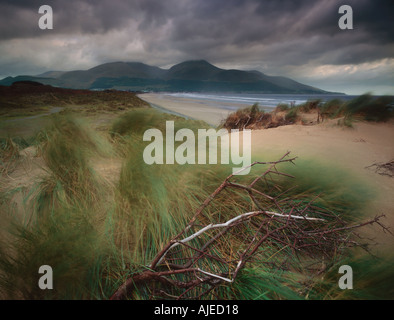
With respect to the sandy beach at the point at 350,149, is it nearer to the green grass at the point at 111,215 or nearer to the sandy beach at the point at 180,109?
the green grass at the point at 111,215

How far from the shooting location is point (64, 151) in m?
1.47

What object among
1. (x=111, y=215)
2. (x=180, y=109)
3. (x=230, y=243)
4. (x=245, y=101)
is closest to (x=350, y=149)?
(x=230, y=243)

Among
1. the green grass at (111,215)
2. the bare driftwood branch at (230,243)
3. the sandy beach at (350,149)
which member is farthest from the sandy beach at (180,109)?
the bare driftwood branch at (230,243)

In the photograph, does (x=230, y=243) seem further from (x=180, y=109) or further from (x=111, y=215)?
(x=180, y=109)

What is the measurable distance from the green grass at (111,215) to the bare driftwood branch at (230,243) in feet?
0.14

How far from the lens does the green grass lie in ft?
2.86

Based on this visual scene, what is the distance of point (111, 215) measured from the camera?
1.10 metres

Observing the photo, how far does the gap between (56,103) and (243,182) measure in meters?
2.20

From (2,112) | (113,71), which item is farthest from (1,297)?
(113,71)

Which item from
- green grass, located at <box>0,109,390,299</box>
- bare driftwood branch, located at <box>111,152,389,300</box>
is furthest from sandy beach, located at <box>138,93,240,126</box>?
bare driftwood branch, located at <box>111,152,389,300</box>

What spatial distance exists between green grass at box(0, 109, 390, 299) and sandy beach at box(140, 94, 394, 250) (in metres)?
0.15

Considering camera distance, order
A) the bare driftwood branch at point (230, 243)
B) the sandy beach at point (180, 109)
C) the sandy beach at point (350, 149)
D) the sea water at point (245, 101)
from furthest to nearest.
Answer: the sea water at point (245, 101), the sandy beach at point (180, 109), the sandy beach at point (350, 149), the bare driftwood branch at point (230, 243)

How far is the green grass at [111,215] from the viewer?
87 cm
